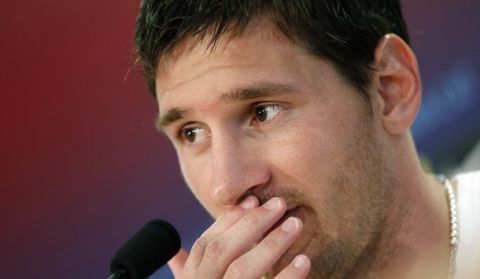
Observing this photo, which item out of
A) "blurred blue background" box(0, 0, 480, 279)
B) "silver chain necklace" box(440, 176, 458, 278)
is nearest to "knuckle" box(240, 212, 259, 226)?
"silver chain necklace" box(440, 176, 458, 278)

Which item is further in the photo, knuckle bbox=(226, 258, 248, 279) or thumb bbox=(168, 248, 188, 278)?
thumb bbox=(168, 248, 188, 278)

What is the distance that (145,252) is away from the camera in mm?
1489

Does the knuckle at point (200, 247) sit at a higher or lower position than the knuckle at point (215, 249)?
higher

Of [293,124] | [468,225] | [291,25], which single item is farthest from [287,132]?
[468,225]

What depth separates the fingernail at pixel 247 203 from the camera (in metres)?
1.53

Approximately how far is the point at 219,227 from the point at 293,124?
30 centimetres

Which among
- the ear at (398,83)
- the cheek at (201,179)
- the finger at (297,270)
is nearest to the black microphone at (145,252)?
the cheek at (201,179)

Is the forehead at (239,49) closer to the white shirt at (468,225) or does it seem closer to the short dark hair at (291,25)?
A: the short dark hair at (291,25)

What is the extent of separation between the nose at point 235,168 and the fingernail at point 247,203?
0.01m

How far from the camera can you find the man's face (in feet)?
5.20

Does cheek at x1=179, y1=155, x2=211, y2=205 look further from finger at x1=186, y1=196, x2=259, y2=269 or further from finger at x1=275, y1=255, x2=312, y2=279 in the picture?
finger at x1=275, y1=255, x2=312, y2=279

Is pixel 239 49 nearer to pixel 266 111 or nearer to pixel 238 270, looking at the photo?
pixel 266 111

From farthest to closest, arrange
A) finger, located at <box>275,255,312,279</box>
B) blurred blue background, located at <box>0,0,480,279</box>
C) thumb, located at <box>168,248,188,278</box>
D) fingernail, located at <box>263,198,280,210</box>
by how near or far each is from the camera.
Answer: blurred blue background, located at <box>0,0,480,279</box> < thumb, located at <box>168,248,188,278</box> < fingernail, located at <box>263,198,280,210</box> < finger, located at <box>275,255,312,279</box>

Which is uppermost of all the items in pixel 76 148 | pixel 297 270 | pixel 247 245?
pixel 76 148
